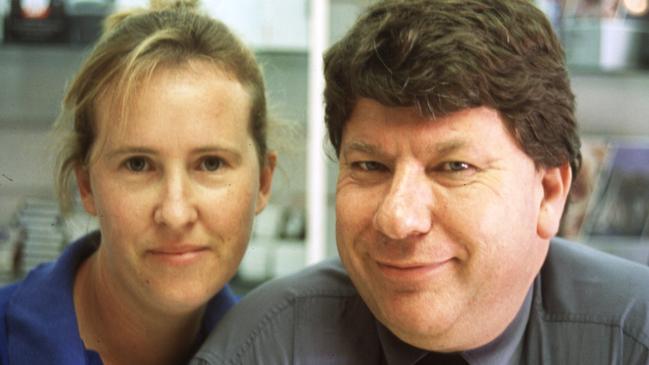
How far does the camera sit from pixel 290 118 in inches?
84.2

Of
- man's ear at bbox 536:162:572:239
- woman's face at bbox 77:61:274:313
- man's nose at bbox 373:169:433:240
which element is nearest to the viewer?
man's nose at bbox 373:169:433:240

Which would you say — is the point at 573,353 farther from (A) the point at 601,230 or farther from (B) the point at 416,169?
(A) the point at 601,230

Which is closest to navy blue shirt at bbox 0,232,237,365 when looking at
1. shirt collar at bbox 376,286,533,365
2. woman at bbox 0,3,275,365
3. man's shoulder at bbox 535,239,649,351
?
woman at bbox 0,3,275,365

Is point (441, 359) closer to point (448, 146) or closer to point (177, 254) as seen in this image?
point (448, 146)

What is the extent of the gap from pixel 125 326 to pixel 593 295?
0.85 metres

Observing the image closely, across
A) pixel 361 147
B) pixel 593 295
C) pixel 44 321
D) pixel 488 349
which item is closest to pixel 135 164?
pixel 44 321

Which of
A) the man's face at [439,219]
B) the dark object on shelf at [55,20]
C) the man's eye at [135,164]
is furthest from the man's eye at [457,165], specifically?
the dark object on shelf at [55,20]

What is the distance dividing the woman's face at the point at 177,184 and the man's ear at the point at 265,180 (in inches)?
3.2

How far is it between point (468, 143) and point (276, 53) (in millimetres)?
1206

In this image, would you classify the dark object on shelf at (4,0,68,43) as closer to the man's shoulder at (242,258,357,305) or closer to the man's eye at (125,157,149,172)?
the man's eye at (125,157,149,172)

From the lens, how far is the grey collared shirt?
1.22m

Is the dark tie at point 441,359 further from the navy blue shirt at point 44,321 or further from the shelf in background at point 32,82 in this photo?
the shelf in background at point 32,82

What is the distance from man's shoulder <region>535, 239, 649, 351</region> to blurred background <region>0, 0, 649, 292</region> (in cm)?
88

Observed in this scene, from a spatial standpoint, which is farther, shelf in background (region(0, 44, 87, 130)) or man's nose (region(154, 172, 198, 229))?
shelf in background (region(0, 44, 87, 130))
